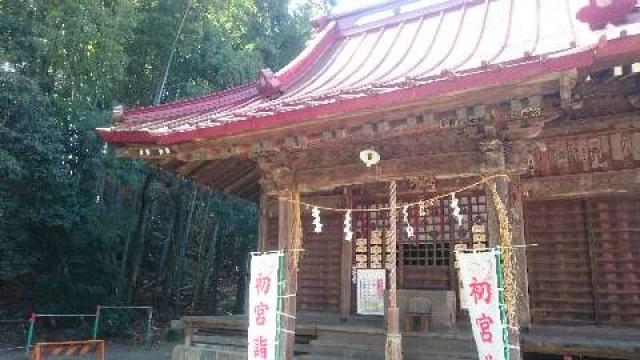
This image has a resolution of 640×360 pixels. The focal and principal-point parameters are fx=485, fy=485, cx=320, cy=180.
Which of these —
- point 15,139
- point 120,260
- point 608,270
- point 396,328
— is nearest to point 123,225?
point 120,260

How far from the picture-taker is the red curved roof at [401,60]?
167 inches

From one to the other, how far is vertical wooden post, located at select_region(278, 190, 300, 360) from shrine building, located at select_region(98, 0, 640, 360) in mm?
20

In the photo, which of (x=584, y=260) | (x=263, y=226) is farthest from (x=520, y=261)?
(x=263, y=226)

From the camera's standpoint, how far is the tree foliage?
45.6 ft

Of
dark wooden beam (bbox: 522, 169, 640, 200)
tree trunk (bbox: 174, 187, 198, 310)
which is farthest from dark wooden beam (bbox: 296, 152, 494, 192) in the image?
tree trunk (bbox: 174, 187, 198, 310)

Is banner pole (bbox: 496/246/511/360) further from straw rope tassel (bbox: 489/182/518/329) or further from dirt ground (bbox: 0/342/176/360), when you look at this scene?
dirt ground (bbox: 0/342/176/360)

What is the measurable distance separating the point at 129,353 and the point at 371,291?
9255mm

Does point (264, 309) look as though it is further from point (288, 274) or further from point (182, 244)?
point (182, 244)

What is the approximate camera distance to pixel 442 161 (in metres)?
5.41

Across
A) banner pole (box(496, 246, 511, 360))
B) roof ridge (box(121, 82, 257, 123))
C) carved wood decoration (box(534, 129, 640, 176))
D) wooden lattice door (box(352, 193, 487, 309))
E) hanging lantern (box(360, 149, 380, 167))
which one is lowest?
banner pole (box(496, 246, 511, 360))

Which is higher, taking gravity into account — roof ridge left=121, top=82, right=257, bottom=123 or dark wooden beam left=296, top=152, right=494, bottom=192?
roof ridge left=121, top=82, right=257, bottom=123

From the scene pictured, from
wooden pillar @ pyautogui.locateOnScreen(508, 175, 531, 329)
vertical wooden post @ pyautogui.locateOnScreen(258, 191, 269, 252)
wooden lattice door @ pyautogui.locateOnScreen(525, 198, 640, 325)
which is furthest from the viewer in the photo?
vertical wooden post @ pyautogui.locateOnScreen(258, 191, 269, 252)

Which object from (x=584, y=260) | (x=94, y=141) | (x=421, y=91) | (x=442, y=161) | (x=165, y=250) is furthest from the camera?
(x=165, y=250)

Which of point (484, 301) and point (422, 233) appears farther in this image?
point (422, 233)
